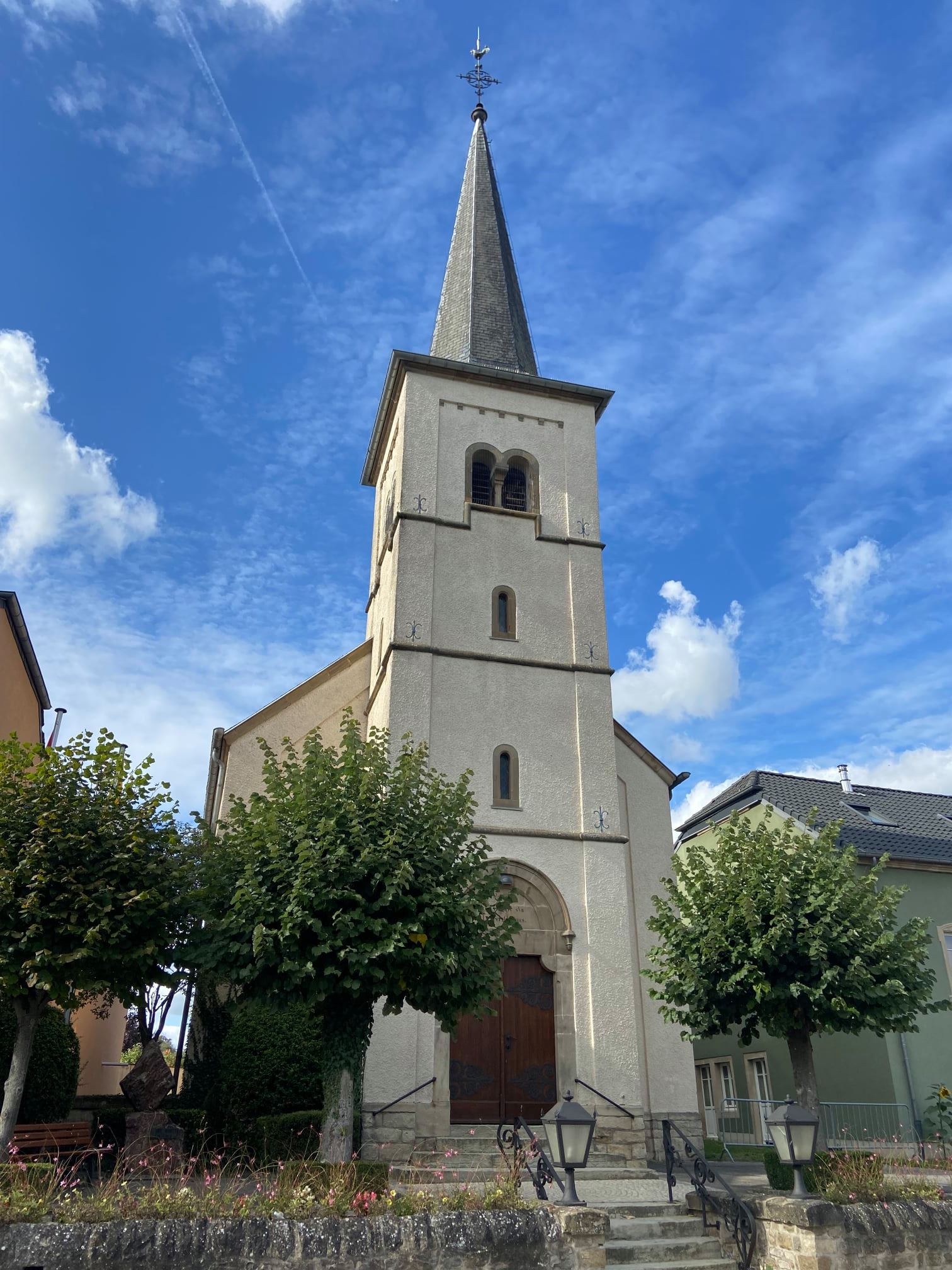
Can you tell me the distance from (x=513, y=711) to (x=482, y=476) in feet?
19.3

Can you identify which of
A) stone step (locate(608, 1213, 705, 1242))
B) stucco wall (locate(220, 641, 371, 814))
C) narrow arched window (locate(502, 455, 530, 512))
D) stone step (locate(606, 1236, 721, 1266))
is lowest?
stone step (locate(606, 1236, 721, 1266))

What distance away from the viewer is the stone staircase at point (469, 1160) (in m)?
13.7

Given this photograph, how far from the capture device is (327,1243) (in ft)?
26.9

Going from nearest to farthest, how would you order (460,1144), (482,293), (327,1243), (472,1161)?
(327,1243) → (472,1161) → (460,1144) → (482,293)

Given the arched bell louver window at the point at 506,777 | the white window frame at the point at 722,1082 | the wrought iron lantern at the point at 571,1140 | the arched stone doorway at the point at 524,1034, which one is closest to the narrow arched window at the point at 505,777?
the arched bell louver window at the point at 506,777

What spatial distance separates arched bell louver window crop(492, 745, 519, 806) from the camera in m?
18.8

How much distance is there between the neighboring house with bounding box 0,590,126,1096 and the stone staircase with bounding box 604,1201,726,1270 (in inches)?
395

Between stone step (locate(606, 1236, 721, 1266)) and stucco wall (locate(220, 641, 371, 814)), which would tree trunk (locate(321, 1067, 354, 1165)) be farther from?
stucco wall (locate(220, 641, 371, 814))

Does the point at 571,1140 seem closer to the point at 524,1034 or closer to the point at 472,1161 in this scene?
the point at 472,1161

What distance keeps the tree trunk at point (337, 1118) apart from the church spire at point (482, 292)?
52.8ft

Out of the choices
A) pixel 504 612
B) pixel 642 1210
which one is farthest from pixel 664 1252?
pixel 504 612

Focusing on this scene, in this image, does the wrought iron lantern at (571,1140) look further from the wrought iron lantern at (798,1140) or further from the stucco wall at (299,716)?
the stucco wall at (299,716)

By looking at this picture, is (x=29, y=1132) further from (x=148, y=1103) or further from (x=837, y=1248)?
(x=837, y=1248)

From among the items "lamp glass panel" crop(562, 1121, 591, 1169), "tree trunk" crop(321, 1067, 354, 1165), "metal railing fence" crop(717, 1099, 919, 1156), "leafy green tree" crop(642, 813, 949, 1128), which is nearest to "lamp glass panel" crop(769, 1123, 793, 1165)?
"leafy green tree" crop(642, 813, 949, 1128)
